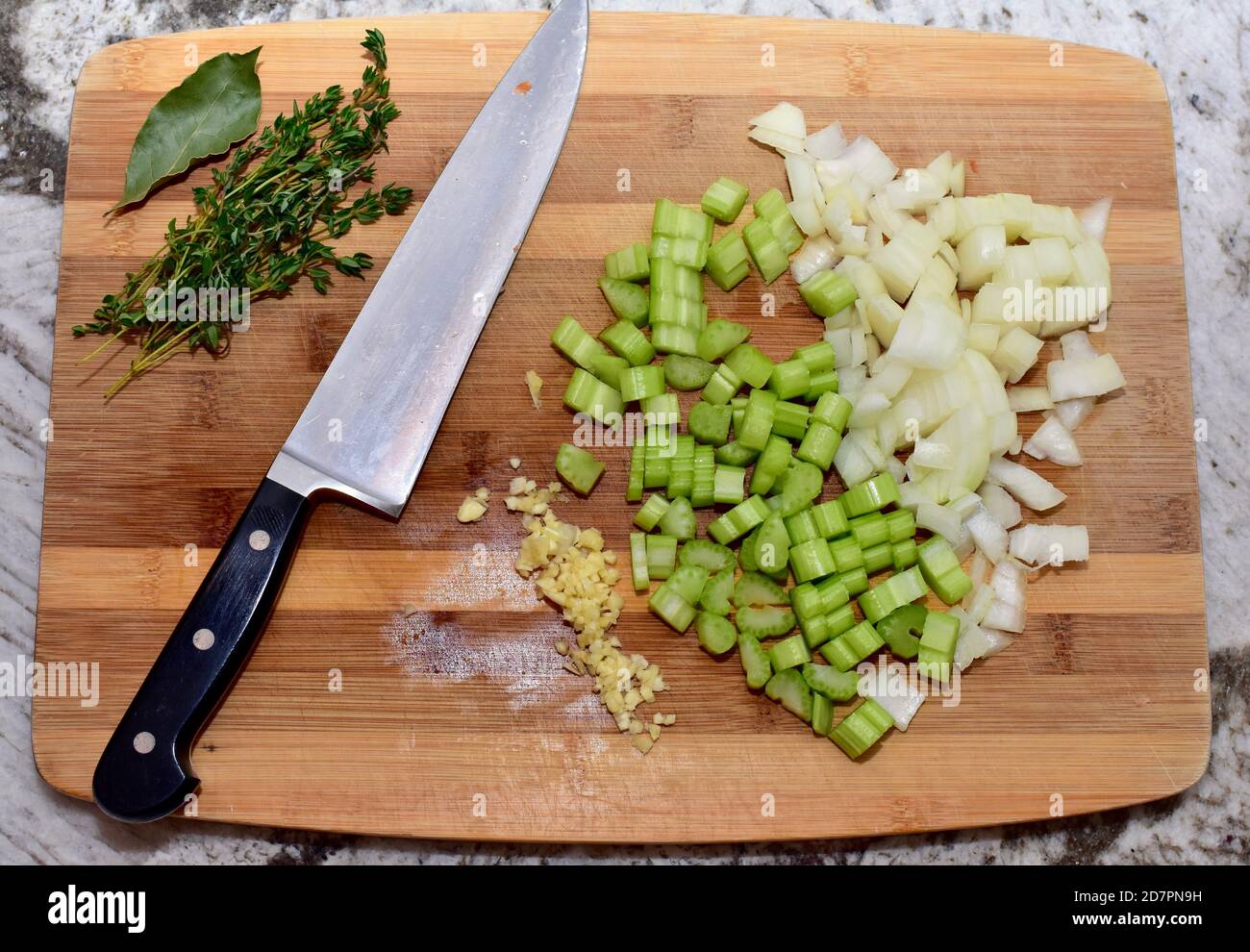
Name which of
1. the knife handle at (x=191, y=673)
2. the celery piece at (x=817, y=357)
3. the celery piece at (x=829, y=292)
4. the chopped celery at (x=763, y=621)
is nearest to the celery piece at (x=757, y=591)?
the chopped celery at (x=763, y=621)

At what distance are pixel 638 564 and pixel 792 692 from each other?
61 cm

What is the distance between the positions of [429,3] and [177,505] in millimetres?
1942

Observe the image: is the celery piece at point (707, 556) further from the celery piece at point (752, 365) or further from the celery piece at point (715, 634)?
the celery piece at point (752, 365)

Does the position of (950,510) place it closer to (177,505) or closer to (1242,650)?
(1242,650)

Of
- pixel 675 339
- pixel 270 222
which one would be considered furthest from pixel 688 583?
pixel 270 222

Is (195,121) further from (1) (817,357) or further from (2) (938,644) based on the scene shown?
(2) (938,644)

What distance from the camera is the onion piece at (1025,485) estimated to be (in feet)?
9.86

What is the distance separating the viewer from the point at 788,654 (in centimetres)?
290

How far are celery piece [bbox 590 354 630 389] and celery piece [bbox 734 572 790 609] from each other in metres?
0.73

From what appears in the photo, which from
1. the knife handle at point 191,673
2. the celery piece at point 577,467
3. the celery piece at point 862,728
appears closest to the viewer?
the knife handle at point 191,673

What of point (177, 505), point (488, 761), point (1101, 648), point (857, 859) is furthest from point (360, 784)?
point (1101, 648)

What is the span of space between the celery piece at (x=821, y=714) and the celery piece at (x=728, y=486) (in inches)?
25.4

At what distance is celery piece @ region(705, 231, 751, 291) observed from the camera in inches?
120

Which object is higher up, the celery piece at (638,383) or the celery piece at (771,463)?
the celery piece at (638,383)
